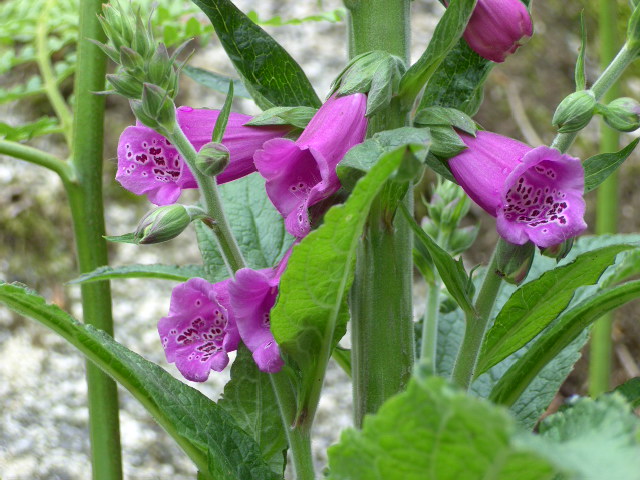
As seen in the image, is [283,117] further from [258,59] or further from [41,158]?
[41,158]

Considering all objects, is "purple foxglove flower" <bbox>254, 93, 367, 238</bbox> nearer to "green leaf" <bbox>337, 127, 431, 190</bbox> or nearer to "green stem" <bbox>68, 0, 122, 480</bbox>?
"green leaf" <bbox>337, 127, 431, 190</bbox>

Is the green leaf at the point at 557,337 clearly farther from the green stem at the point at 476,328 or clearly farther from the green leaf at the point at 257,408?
the green leaf at the point at 257,408

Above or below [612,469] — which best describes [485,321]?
above

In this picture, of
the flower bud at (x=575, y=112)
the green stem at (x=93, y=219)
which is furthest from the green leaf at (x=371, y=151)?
the green stem at (x=93, y=219)

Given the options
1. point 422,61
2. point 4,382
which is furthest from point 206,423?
point 4,382

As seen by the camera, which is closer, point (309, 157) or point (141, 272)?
point (309, 157)

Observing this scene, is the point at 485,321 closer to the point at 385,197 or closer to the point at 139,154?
the point at 385,197

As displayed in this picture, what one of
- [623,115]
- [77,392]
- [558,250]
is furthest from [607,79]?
[77,392]
